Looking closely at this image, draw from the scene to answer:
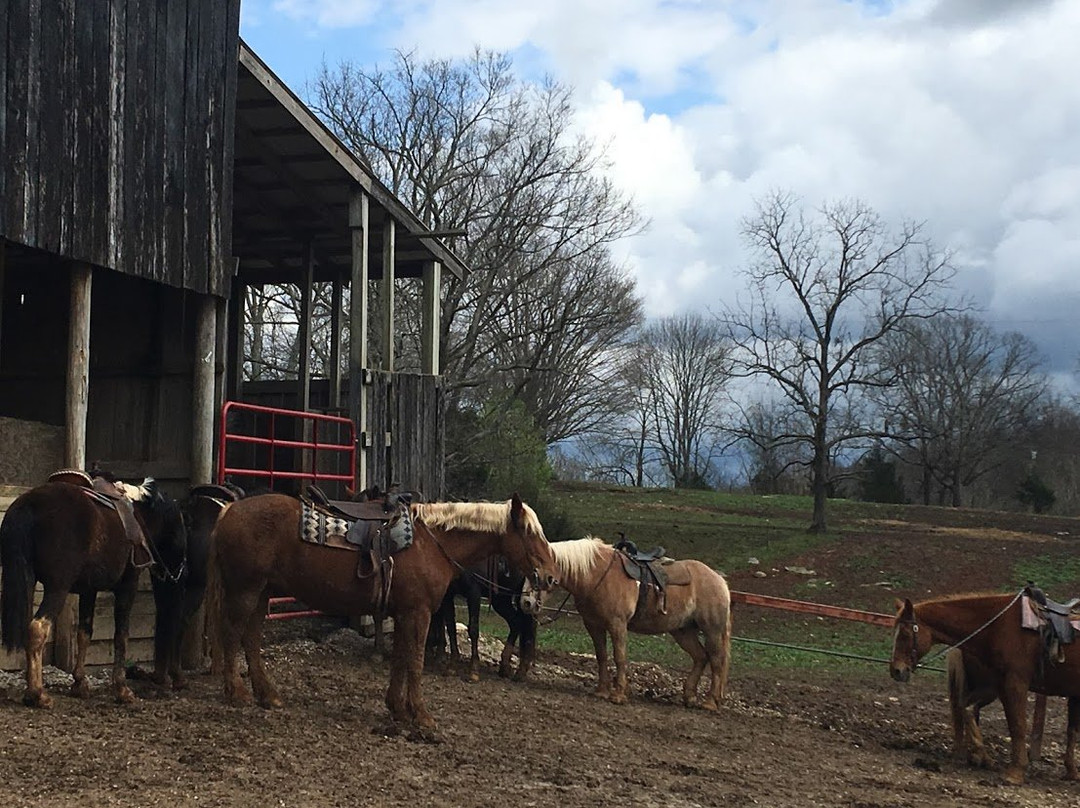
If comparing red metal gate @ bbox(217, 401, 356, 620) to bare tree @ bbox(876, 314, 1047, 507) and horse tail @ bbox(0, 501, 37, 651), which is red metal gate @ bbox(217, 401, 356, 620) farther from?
bare tree @ bbox(876, 314, 1047, 507)

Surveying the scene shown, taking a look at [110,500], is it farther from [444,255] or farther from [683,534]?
[683,534]

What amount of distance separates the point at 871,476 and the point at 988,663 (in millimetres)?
34158

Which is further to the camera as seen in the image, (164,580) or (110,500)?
(164,580)

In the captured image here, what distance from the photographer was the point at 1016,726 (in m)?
8.19

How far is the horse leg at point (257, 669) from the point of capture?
752 centimetres

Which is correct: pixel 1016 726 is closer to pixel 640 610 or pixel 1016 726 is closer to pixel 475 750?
pixel 640 610

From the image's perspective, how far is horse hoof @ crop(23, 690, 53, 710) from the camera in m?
6.77

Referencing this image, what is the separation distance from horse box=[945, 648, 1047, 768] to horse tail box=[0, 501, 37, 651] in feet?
22.3

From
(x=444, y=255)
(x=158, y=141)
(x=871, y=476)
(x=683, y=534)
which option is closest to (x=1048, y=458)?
(x=871, y=476)

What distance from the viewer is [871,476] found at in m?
41.4

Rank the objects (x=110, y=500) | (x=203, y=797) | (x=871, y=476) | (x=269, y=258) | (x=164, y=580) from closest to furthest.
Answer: (x=203, y=797)
(x=110, y=500)
(x=164, y=580)
(x=269, y=258)
(x=871, y=476)

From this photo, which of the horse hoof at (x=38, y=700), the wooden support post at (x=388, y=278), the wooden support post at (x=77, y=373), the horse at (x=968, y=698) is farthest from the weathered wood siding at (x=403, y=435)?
the horse at (x=968, y=698)

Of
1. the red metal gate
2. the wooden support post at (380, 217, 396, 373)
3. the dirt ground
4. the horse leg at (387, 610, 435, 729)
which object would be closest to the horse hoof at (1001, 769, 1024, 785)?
the dirt ground

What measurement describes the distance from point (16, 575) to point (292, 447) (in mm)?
Answer: 5464
